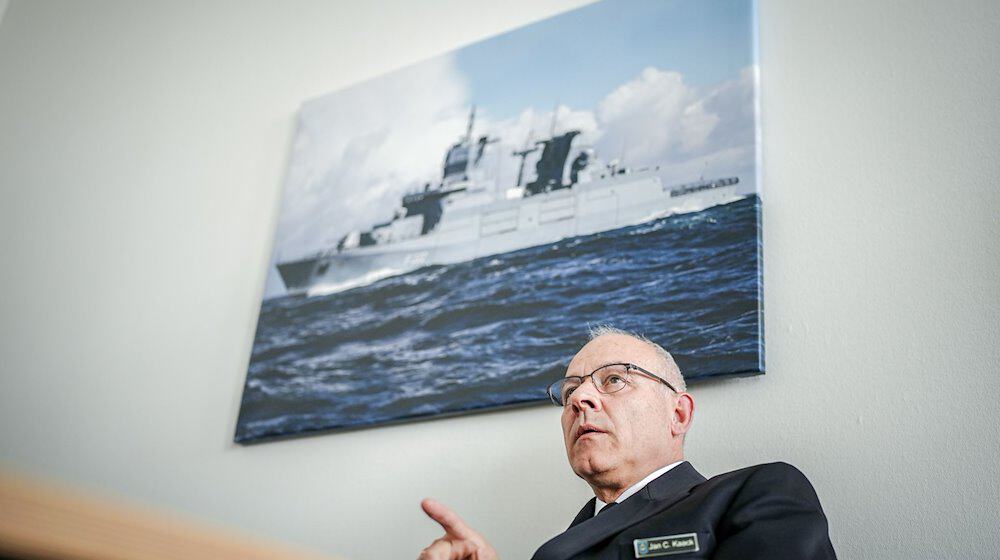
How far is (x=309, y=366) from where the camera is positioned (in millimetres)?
2898

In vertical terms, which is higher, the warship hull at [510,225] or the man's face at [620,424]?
the warship hull at [510,225]

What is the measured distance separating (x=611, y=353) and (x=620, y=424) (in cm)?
17

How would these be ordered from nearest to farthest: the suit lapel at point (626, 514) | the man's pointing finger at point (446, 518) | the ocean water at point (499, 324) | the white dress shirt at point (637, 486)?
the man's pointing finger at point (446, 518)
the suit lapel at point (626, 514)
the white dress shirt at point (637, 486)
the ocean water at point (499, 324)

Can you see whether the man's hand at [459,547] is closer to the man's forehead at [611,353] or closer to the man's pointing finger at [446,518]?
the man's pointing finger at [446,518]

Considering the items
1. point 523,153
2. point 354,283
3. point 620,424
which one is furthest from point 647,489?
point 354,283

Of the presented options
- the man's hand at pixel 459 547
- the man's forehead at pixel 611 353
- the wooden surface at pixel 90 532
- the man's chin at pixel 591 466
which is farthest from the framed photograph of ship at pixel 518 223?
the wooden surface at pixel 90 532

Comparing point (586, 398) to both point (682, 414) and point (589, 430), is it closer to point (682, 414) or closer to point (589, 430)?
point (589, 430)

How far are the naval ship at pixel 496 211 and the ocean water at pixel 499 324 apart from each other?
0.04 meters

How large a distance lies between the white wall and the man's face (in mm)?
180

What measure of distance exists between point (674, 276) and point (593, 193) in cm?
36

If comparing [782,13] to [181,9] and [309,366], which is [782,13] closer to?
[309,366]

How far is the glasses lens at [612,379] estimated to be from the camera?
2.15 metres

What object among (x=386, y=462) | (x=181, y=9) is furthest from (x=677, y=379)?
(x=181, y=9)

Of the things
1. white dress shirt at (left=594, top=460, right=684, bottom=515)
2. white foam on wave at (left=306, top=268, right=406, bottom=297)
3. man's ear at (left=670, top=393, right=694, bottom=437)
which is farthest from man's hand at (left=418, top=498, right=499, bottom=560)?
white foam on wave at (left=306, top=268, right=406, bottom=297)
